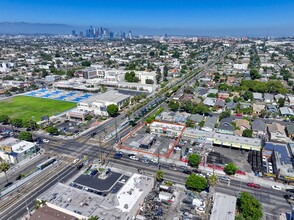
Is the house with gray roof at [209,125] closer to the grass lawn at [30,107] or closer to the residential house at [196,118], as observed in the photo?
the residential house at [196,118]

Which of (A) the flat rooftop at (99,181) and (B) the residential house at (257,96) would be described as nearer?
(A) the flat rooftop at (99,181)

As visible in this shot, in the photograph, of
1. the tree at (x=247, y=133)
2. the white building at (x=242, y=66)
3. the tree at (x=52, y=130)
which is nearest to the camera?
the tree at (x=247, y=133)

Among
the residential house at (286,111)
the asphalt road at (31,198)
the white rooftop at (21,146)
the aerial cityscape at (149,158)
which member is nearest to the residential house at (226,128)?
the aerial cityscape at (149,158)

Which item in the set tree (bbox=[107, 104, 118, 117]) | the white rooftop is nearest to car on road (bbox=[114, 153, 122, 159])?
the white rooftop

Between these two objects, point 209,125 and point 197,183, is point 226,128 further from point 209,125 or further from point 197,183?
point 197,183

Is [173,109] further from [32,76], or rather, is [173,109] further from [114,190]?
[32,76]

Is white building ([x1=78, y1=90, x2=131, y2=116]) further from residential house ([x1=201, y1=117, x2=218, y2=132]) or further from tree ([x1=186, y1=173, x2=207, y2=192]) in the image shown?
tree ([x1=186, y1=173, x2=207, y2=192])
